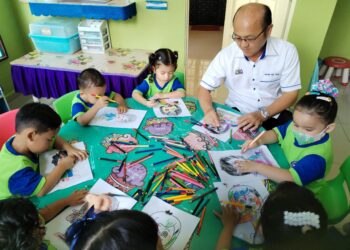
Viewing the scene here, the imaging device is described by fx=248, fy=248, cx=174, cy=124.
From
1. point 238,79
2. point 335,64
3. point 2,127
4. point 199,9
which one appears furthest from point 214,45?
point 2,127

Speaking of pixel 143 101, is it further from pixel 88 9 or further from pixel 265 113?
pixel 88 9

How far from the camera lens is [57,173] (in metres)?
1.05

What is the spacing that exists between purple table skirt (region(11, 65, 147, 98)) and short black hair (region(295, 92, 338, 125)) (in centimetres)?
158

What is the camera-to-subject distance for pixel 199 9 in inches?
232

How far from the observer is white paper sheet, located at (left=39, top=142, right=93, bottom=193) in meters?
1.04

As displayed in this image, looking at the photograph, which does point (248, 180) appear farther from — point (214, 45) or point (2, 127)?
point (214, 45)

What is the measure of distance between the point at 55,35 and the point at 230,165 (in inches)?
96.9

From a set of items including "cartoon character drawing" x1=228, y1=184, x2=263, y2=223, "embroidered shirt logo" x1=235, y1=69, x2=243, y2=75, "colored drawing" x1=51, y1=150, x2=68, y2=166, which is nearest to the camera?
"cartoon character drawing" x1=228, y1=184, x2=263, y2=223

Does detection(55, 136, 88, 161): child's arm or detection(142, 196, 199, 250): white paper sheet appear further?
detection(55, 136, 88, 161): child's arm

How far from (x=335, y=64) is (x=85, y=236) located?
408 cm

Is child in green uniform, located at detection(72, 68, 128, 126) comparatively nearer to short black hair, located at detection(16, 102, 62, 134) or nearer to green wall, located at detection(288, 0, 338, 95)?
short black hair, located at detection(16, 102, 62, 134)

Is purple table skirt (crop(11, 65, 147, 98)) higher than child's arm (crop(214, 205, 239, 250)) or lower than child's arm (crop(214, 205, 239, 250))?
lower

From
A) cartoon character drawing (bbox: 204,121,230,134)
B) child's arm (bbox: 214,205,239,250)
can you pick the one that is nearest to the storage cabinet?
cartoon character drawing (bbox: 204,121,230,134)

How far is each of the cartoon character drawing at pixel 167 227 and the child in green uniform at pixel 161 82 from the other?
0.93 metres
